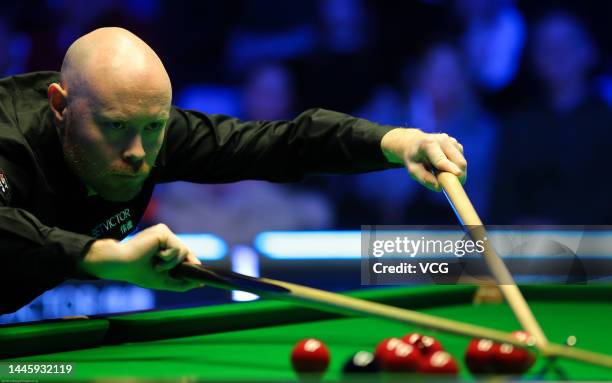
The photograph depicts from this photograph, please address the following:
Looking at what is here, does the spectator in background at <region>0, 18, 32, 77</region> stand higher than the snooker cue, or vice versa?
the spectator in background at <region>0, 18, 32, 77</region>

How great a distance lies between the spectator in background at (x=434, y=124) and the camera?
290 inches

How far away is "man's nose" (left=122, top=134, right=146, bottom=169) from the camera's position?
10.3ft

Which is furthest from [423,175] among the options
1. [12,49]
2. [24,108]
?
[12,49]

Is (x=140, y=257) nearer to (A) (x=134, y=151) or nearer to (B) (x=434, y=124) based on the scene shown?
(A) (x=134, y=151)

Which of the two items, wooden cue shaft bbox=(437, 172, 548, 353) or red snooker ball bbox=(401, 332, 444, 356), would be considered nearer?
red snooker ball bbox=(401, 332, 444, 356)

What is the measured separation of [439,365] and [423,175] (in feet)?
3.79

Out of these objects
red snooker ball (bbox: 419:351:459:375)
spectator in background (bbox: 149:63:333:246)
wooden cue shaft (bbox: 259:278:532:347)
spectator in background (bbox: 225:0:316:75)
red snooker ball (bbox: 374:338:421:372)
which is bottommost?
red snooker ball (bbox: 419:351:459:375)

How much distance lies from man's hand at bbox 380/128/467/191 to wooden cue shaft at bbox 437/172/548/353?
0.14 ft

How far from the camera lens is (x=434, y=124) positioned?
293 inches

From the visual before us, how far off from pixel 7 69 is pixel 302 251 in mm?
2514

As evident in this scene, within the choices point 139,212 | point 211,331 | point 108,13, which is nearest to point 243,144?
point 139,212

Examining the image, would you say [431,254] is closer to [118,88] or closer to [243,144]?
[243,144]

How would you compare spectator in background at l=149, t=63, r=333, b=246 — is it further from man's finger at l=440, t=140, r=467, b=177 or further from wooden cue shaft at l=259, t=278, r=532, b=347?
wooden cue shaft at l=259, t=278, r=532, b=347

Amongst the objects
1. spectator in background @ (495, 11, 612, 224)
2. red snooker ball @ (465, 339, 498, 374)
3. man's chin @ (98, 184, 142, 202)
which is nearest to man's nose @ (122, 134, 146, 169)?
man's chin @ (98, 184, 142, 202)
